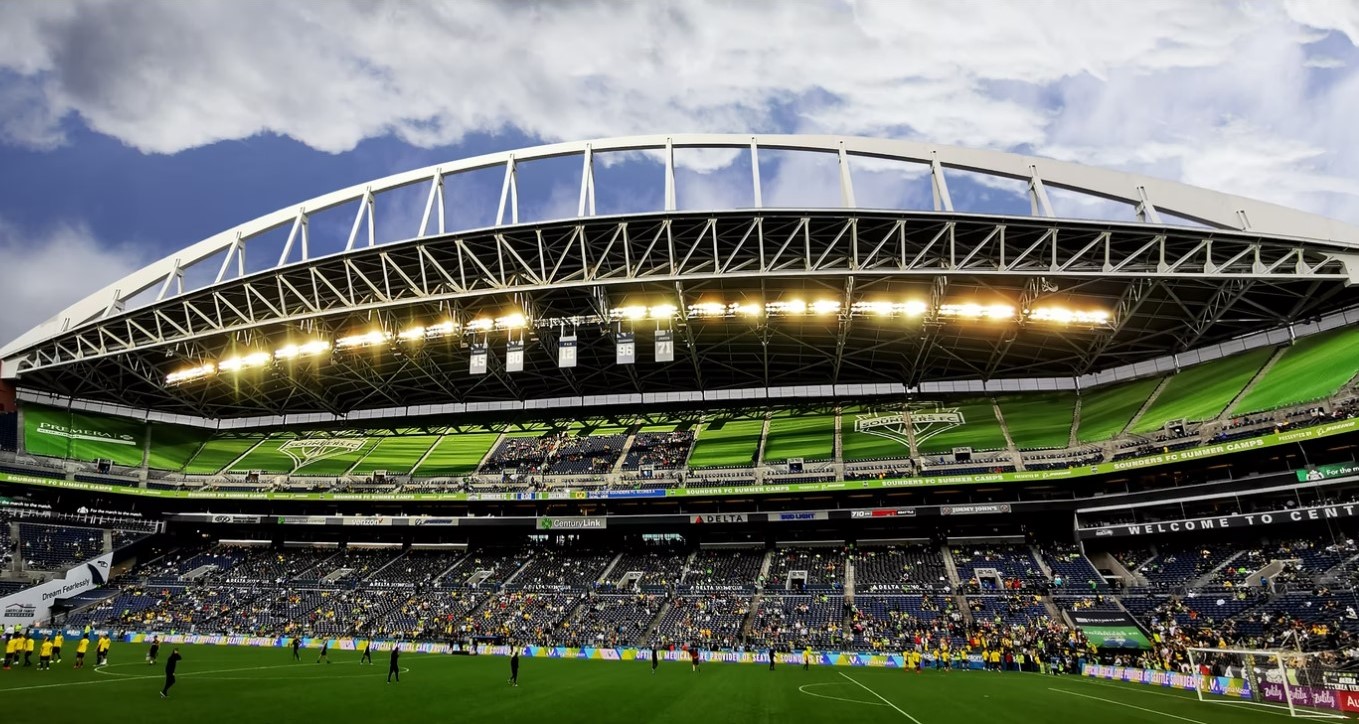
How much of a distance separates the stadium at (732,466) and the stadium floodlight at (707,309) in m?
0.74

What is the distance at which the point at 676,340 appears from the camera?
4981cm

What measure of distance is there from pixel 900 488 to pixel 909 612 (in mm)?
9131

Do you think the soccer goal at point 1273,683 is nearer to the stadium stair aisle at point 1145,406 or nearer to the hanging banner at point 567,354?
the stadium stair aisle at point 1145,406

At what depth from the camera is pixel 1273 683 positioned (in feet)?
75.0

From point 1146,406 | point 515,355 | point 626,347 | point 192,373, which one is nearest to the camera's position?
point 626,347

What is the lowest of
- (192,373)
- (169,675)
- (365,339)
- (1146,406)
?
(169,675)

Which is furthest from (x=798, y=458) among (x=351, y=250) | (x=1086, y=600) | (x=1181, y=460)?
(x=351, y=250)

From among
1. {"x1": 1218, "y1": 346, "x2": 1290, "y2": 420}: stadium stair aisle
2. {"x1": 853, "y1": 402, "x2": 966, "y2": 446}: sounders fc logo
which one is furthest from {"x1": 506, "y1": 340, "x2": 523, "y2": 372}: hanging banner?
{"x1": 1218, "y1": 346, "x2": 1290, "y2": 420}: stadium stair aisle

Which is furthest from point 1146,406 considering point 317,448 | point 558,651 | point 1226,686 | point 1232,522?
point 317,448

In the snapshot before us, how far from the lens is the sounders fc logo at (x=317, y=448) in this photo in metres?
62.1

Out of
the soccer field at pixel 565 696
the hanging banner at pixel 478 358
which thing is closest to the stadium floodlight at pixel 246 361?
the hanging banner at pixel 478 358

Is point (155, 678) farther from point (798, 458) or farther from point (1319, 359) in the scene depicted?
point (1319, 359)

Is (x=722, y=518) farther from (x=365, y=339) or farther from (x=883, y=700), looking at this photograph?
(x=883, y=700)

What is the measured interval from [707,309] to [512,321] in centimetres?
1247
